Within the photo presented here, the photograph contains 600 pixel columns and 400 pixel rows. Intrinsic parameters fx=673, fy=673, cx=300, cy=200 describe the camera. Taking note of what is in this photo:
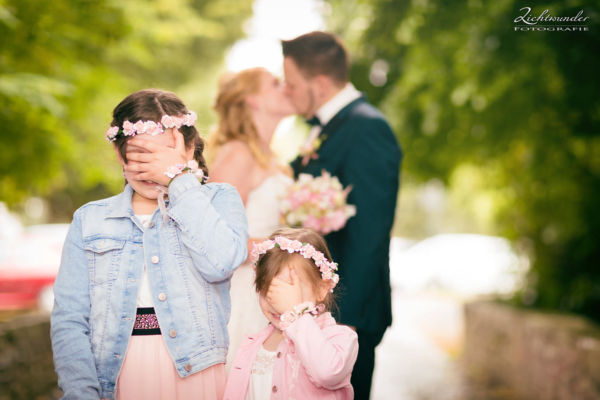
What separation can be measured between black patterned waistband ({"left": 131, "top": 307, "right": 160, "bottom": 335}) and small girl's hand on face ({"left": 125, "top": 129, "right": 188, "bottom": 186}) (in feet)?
1.66

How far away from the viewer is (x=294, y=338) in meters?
2.54

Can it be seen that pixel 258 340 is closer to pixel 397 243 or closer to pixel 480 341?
pixel 480 341

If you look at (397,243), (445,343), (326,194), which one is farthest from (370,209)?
(397,243)

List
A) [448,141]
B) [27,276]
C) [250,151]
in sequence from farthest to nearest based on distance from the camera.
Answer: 1. [27,276]
2. [448,141]
3. [250,151]

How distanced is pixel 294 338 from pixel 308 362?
10cm

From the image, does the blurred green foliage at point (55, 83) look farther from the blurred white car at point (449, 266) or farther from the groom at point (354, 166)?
the blurred white car at point (449, 266)

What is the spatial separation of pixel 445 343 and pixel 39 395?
8248 mm

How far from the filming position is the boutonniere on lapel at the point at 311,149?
4.44m

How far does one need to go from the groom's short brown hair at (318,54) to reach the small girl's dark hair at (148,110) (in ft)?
6.00

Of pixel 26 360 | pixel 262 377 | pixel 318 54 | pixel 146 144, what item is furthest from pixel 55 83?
pixel 262 377

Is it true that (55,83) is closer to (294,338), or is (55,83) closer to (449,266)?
(294,338)

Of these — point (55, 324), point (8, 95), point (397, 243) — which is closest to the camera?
point (55, 324)

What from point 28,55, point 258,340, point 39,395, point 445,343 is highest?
point 28,55

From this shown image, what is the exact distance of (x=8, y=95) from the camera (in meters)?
5.52
